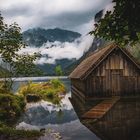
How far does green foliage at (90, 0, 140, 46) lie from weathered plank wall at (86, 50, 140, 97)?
28.9m

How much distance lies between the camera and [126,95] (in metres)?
40.6

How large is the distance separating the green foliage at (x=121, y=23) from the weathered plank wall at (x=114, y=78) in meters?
28.9

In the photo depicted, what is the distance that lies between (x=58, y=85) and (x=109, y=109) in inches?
→ 1625

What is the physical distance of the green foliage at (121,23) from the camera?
9.64 meters

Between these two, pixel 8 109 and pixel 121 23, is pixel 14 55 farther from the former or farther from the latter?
pixel 121 23

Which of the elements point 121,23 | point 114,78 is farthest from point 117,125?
point 114,78

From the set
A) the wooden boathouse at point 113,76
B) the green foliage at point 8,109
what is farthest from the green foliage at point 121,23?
the wooden boathouse at point 113,76

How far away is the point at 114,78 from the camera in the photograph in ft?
133

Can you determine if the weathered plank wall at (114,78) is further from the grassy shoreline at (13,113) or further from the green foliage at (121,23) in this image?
the green foliage at (121,23)

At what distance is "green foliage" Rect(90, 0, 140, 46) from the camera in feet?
31.6

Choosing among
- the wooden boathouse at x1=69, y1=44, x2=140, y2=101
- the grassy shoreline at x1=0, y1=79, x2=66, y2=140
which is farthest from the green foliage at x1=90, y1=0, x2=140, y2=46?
the wooden boathouse at x1=69, y1=44, x2=140, y2=101

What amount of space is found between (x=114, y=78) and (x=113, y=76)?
0.88 feet

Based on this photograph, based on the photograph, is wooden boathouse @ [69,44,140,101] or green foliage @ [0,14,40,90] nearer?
green foliage @ [0,14,40,90]

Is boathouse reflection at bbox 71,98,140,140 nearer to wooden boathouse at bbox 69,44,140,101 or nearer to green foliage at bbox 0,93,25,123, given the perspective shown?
green foliage at bbox 0,93,25,123
